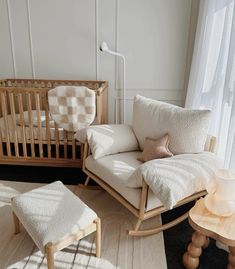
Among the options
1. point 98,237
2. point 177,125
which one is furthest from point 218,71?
point 98,237

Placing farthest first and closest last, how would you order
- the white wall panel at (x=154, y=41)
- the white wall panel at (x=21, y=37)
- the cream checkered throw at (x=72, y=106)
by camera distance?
1. the white wall panel at (x=21, y=37)
2. the white wall panel at (x=154, y=41)
3. the cream checkered throw at (x=72, y=106)

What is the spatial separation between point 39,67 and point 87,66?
23.8 inches

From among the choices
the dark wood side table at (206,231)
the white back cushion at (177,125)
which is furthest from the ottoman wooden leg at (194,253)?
the white back cushion at (177,125)

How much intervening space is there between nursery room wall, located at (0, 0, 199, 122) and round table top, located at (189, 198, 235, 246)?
6.07 feet

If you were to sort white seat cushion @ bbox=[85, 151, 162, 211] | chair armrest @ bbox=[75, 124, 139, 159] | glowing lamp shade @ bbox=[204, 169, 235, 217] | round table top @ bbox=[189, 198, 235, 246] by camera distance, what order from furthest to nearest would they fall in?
chair armrest @ bbox=[75, 124, 139, 159]
white seat cushion @ bbox=[85, 151, 162, 211]
glowing lamp shade @ bbox=[204, 169, 235, 217]
round table top @ bbox=[189, 198, 235, 246]

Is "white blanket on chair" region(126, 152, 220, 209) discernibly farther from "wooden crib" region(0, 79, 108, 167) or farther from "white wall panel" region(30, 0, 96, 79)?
"white wall panel" region(30, 0, 96, 79)

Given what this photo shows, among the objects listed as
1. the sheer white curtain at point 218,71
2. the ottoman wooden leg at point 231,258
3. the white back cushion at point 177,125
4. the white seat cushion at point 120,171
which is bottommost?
the ottoman wooden leg at point 231,258

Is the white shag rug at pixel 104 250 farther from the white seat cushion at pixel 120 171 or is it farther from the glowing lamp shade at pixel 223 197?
the glowing lamp shade at pixel 223 197

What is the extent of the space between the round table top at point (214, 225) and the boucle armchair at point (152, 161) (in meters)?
0.15

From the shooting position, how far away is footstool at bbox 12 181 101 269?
1497mm

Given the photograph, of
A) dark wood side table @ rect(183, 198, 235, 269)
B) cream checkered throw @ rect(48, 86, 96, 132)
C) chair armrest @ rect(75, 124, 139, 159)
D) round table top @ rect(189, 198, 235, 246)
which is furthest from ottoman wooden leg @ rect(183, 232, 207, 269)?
cream checkered throw @ rect(48, 86, 96, 132)

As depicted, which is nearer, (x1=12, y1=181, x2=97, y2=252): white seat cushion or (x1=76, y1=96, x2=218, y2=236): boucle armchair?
(x1=12, y1=181, x2=97, y2=252): white seat cushion

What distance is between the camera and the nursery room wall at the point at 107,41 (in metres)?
2.98

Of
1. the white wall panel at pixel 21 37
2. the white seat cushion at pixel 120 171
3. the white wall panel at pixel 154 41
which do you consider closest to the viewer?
the white seat cushion at pixel 120 171
